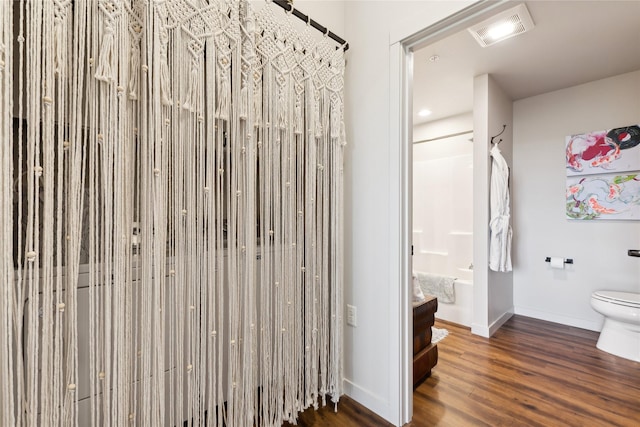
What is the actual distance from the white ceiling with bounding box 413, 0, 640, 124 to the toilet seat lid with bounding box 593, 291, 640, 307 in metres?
1.82

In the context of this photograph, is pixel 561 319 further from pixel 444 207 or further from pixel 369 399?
pixel 369 399

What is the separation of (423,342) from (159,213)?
184 cm

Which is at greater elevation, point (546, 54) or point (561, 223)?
point (546, 54)

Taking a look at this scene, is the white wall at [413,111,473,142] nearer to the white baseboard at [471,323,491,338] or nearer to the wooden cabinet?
the white baseboard at [471,323,491,338]

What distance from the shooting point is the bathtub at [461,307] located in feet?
9.86

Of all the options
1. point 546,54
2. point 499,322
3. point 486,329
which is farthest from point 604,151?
point 486,329

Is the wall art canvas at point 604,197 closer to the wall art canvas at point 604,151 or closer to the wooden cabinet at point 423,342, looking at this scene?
the wall art canvas at point 604,151

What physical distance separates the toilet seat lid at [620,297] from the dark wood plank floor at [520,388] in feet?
1.44

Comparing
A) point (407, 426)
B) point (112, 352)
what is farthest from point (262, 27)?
point (407, 426)

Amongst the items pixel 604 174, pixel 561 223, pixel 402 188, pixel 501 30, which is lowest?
pixel 561 223

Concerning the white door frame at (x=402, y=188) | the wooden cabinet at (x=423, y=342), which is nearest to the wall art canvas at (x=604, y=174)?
the wooden cabinet at (x=423, y=342)

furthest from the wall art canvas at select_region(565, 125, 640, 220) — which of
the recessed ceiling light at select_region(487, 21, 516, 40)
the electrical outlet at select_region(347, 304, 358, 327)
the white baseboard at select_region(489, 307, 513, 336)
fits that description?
the electrical outlet at select_region(347, 304, 358, 327)

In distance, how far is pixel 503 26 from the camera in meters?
2.07

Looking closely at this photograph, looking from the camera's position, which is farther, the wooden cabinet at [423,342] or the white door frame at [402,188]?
the wooden cabinet at [423,342]
